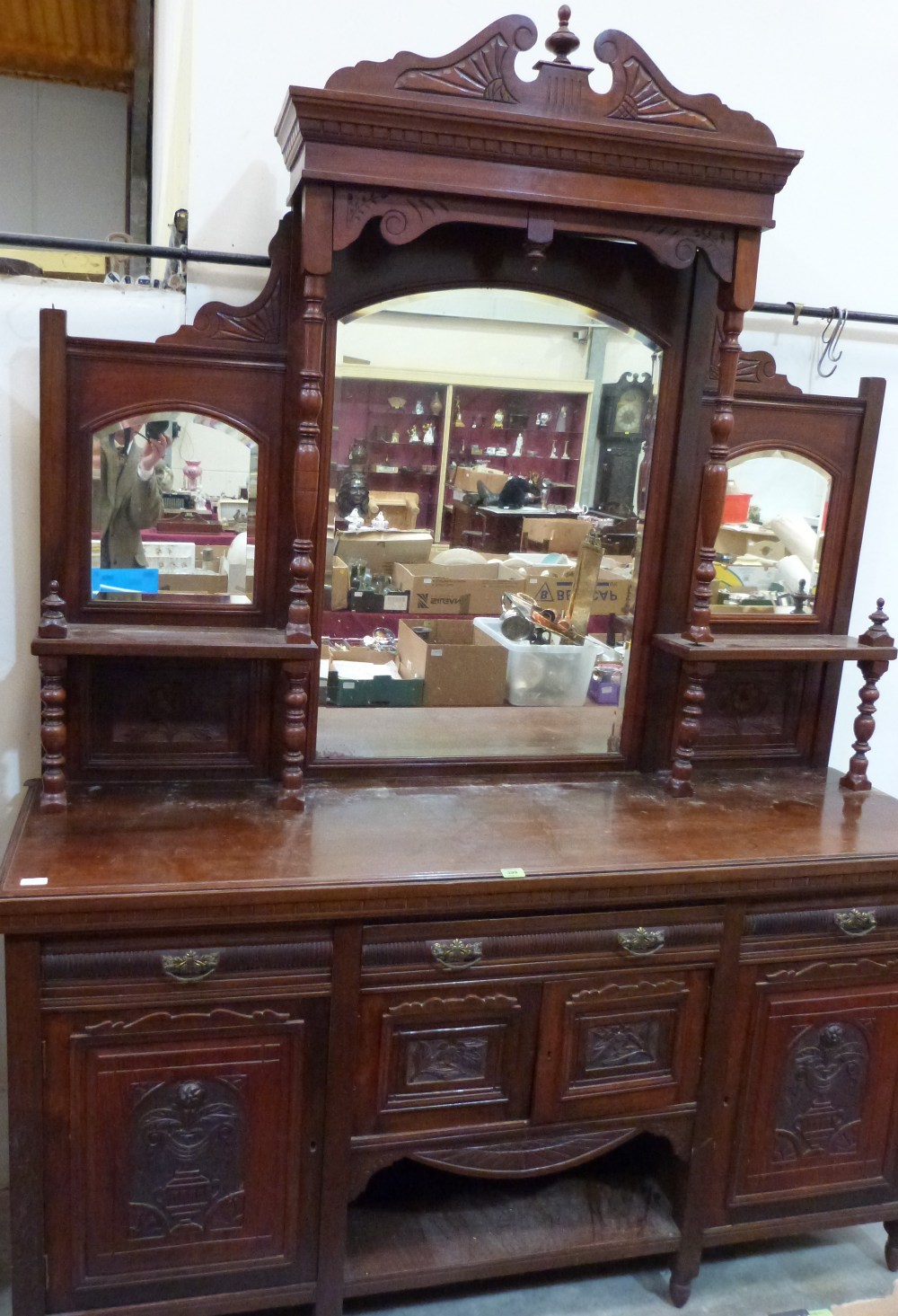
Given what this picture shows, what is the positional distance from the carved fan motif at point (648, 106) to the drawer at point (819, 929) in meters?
1.34

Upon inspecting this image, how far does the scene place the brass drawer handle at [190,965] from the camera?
4.98 ft

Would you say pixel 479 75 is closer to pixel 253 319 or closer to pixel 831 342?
pixel 253 319

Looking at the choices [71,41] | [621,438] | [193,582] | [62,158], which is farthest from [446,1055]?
[62,158]

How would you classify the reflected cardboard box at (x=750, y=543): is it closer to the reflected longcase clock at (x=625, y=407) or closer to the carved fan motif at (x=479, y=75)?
the reflected longcase clock at (x=625, y=407)

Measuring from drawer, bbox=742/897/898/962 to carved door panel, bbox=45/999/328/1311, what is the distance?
0.77m

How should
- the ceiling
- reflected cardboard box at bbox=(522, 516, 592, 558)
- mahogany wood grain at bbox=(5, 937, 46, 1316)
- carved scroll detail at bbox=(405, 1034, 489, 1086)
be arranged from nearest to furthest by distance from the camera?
1. mahogany wood grain at bbox=(5, 937, 46, 1316)
2. carved scroll detail at bbox=(405, 1034, 489, 1086)
3. reflected cardboard box at bbox=(522, 516, 592, 558)
4. the ceiling

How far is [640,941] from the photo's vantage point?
1720mm

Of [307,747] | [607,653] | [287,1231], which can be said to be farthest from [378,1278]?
[607,653]

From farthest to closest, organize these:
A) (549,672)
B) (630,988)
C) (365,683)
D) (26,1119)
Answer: (549,672) < (365,683) < (630,988) < (26,1119)

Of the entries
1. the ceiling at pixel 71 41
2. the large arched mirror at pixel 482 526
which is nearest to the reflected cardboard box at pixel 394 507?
the large arched mirror at pixel 482 526

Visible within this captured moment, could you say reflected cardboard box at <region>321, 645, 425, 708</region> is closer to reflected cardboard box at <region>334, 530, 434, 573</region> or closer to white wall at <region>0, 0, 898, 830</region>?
reflected cardboard box at <region>334, 530, 434, 573</region>

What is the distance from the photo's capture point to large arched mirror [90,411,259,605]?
1.77 metres

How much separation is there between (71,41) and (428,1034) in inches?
174

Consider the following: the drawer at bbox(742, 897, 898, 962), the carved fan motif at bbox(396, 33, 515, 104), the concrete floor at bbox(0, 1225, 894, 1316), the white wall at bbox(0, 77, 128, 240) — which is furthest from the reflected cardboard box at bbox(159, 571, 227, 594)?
the white wall at bbox(0, 77, 128, 240)
